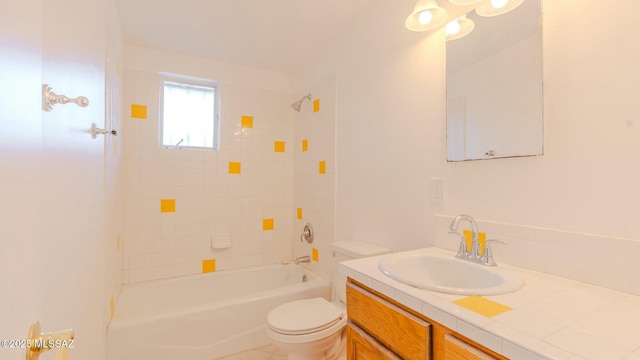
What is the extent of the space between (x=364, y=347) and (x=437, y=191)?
0.80 metres

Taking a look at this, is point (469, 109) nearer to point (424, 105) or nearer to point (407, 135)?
point (424, 105)

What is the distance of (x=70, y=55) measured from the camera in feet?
2.89

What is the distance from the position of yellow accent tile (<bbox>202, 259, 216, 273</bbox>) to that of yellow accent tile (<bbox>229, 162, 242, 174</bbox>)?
85 centimetres

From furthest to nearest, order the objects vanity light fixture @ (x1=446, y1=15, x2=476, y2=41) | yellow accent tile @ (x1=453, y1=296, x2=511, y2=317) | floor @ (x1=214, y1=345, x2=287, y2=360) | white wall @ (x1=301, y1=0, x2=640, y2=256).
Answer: floor @ (x1=214, y1=345, x2=287, y2=360) → vanity light fixture @ (x1=446, y1=15, x2=476, y2=41) → white wall @ (x1=301, y1=0, x2=640, y2=256) → yellow accent tile @ (x1=453, y1=296, x2=511, y2=317)

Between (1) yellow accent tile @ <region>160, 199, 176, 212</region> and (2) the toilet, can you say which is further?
(1) yellow accent tile @ <region>160, 199, 176, 212</region>

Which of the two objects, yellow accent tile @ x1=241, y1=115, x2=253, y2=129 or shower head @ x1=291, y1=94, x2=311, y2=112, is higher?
shower head @ x1=291, y1=94, x2=311, y2=112

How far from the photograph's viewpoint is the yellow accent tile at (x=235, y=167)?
107 inches

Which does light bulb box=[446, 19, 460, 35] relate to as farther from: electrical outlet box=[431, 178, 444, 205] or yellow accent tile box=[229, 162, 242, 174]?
yellow accent tile box=[229, 162, 242, 174]

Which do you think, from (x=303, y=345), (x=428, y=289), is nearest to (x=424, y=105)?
(x=428, y=289)

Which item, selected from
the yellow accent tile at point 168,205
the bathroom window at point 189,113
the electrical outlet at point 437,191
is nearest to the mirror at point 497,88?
the electrical outlet at point 437,191

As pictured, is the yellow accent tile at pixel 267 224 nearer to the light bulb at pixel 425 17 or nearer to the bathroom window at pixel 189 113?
the bathroom window at pixel 189 113

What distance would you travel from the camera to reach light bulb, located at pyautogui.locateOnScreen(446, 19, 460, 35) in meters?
1.33

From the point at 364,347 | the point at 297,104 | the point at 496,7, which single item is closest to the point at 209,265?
the point at 297,104

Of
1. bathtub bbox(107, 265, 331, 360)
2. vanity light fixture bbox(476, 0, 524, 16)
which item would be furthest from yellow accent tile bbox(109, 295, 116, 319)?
vanity light fixture bbox(476, 0, 524, 16)
